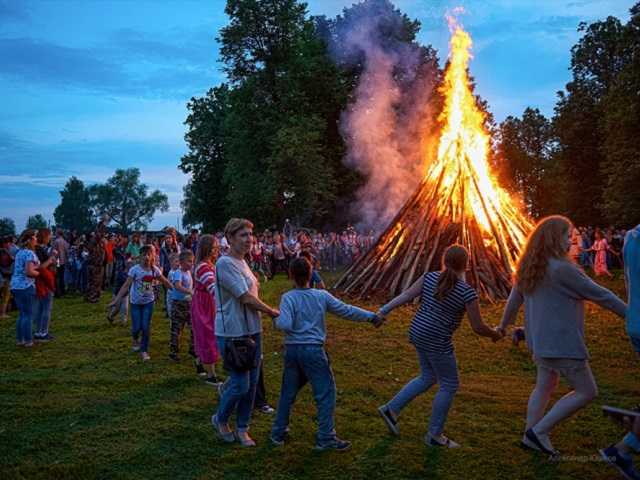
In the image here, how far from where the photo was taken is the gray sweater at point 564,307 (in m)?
5.01

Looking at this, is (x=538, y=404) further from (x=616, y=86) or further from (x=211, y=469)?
(x=616, y=86)

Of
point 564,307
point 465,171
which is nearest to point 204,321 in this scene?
point 564,307

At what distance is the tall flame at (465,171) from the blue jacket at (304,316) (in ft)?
38.7

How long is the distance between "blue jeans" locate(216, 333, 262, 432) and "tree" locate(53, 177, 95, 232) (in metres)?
122

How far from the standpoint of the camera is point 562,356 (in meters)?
5.05

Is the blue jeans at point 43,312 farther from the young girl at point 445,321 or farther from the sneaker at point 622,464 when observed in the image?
the sneaker at point 622,464

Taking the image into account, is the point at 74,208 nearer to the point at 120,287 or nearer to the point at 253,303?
the point at 120,287

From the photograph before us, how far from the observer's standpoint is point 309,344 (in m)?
5.46

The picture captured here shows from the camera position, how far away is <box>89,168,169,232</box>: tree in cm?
12325

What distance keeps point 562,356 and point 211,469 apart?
310 centimetres

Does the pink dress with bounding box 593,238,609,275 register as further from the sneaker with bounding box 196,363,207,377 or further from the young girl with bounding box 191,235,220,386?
the young girl with bounding box 191,235,220,386

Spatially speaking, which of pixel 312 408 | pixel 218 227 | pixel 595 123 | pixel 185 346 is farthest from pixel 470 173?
pixel 218 227

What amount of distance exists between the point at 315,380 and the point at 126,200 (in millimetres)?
126876

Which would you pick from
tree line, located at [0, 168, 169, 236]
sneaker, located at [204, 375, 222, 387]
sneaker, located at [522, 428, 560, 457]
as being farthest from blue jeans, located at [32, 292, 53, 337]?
tree line, located at [0, 168, 169, 236]
